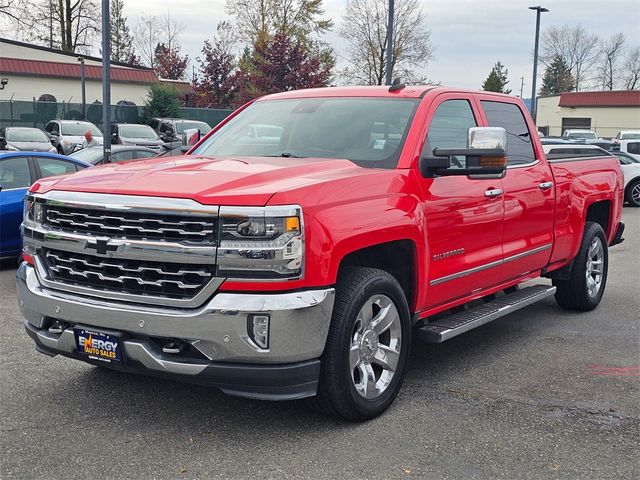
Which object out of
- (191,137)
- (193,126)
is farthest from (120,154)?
(193,126)

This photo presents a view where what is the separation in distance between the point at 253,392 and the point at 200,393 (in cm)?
104

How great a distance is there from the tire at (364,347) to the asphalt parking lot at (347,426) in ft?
0.50

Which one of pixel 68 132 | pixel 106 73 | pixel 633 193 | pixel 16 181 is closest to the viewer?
pixel 16 181

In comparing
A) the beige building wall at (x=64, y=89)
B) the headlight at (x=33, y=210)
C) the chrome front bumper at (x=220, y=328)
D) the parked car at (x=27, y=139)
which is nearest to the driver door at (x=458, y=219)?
the chrome front bumper at (x=220, y=328)

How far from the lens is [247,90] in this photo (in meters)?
46.9

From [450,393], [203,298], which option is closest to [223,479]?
[203,298]

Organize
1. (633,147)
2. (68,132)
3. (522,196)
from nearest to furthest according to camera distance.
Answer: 1. (522,196)
2. (633,147)
3. (68,132)

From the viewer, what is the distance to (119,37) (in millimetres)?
68562

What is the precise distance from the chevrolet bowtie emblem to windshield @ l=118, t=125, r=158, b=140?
22002 mm

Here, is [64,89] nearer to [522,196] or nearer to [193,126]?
[193,126]

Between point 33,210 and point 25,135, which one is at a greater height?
point 33,210

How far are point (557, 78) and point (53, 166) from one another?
90647 mm

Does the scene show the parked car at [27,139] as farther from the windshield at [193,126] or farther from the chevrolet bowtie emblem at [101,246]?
the chevrolet bowtie emblem at [101,246]

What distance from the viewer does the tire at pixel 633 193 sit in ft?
65.7
